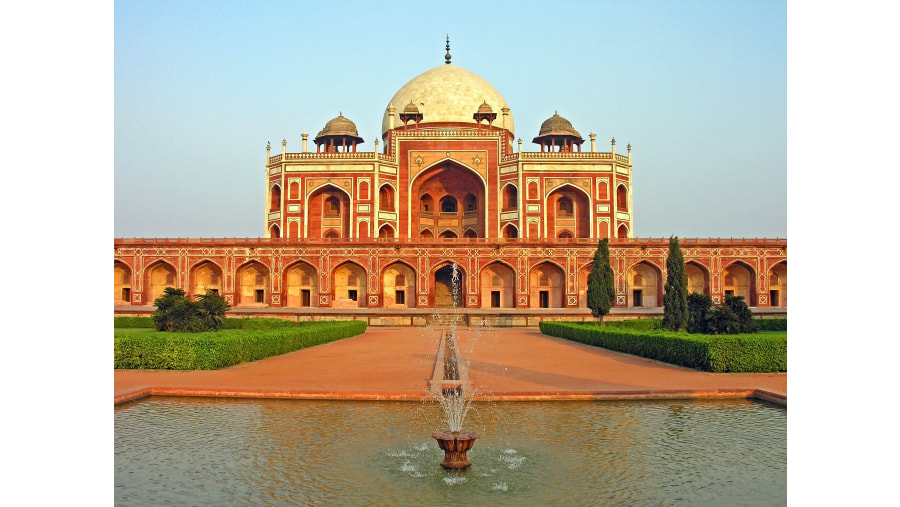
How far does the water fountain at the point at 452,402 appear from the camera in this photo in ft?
16.3

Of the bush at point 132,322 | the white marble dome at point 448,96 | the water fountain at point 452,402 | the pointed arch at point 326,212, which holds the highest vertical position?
the white marble dome at point 448,96

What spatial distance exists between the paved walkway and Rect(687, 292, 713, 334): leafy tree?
1260 millimetres

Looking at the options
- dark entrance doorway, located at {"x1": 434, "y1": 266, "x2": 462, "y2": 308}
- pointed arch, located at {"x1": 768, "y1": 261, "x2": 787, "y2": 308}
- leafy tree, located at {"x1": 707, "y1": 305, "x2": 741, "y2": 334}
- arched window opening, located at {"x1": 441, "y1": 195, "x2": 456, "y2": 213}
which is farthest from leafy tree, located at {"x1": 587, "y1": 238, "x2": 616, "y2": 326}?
arched window opening, located at {"x1": 441, "y1": 195, "x2": 456, "y2": 213}

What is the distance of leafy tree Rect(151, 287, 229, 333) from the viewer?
12.1 meters

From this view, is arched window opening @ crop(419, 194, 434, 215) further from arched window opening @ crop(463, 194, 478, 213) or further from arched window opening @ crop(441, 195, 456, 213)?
arched window opening @ crop(463, 194, 478, 213)

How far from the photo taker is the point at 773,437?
5961 mm

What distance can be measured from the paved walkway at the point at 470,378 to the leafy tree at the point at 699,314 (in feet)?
4.14

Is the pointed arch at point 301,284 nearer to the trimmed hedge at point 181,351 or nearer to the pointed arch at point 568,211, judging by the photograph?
the pointed arch at point 568,211

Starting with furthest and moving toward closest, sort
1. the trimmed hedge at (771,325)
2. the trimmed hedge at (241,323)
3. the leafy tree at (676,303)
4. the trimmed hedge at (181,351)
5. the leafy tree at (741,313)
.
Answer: the trimmed hedge at (241,323), the trimmed hedge at (771,325), the leafy tree at (676,303), the leafy tree at (741,313), the trimmed hedge at (181,351)

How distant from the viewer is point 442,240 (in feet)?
87.2

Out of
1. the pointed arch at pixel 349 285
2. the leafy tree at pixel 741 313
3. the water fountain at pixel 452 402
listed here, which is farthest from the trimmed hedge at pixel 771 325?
the pointed arch at pixel 349 285
